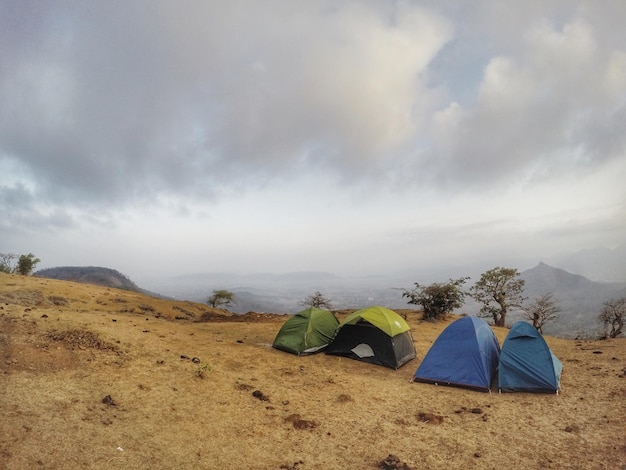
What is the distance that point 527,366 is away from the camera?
10531 mm

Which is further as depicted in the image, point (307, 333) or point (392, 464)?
point (307, 333)

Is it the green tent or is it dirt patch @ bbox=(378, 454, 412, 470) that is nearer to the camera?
dirt patch @ bbox=(378, 454, 412, 470)

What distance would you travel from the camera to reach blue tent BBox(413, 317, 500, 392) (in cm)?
1083

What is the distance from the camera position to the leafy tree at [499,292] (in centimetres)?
3095

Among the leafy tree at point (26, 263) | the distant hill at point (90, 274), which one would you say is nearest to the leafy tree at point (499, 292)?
the leafy tree at point (26, 263)

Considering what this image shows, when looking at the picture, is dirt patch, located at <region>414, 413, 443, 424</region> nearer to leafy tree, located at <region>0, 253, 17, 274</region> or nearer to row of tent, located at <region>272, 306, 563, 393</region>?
row of tent, located at <region>272, 306, 563, 393</region>

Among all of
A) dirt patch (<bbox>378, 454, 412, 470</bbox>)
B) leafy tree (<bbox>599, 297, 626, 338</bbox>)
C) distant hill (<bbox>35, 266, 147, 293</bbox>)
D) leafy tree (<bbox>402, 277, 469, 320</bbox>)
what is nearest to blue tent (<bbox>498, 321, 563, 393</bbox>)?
dirt patch (<bbox>378, 454, 412, 470</bbox>)

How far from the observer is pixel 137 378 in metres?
10.4

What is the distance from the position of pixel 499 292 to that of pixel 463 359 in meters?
24.7

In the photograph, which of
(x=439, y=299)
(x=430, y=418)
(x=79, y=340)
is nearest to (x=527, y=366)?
(x=430, y=418)

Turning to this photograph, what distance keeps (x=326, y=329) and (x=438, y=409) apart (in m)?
7.61

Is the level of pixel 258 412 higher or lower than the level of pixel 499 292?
lower

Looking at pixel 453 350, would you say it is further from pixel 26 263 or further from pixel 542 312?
pixel 26 263

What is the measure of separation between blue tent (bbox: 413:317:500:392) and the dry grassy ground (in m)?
0.47
